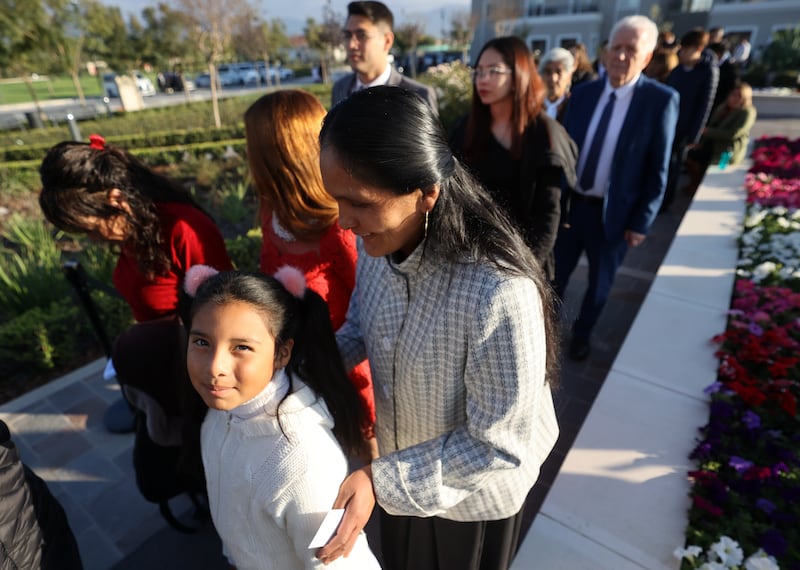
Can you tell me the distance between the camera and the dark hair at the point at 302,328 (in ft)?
3.71

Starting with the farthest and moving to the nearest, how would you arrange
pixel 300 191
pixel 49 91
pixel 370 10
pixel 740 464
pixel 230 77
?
pixel 230 77
pixel 49 91
pixel 370 10
pixel 740 464
pixel 300 191

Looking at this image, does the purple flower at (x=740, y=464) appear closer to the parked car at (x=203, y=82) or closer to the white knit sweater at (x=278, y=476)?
the white knit sweater at (x=278, y=476)

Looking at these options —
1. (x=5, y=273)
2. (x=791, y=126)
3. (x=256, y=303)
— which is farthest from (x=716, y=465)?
(x=791, y=126)

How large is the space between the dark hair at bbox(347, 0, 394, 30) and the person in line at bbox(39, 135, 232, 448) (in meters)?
1.94

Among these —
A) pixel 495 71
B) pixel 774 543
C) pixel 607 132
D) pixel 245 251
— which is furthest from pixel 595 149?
pixel 245 251

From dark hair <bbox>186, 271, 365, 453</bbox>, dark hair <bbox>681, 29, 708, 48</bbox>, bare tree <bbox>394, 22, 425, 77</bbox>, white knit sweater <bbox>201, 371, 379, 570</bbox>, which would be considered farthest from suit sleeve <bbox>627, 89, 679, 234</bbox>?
bare tree <bbox>394, 22, 425, 77</bbox>

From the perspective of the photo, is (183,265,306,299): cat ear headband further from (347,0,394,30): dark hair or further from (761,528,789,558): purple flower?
(347,0,394,30): dark hair

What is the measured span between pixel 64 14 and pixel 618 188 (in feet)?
50.7

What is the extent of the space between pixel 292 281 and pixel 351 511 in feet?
1.94

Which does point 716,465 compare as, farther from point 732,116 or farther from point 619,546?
point 732,116

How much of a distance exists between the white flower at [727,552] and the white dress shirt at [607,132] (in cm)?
200

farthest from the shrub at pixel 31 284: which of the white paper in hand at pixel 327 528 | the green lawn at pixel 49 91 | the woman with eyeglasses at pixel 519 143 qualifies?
the green lawn at pixel 49 91

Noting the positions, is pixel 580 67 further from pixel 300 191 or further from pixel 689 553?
pixel 689 553

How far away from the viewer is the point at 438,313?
Answer: 106 centimetres
